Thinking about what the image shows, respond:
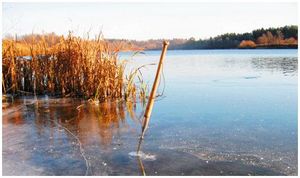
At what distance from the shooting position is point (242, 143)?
4.23 m

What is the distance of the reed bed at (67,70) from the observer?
695cm

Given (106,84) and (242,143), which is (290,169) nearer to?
(242,143)

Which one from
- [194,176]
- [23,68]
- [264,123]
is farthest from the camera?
[23,68]

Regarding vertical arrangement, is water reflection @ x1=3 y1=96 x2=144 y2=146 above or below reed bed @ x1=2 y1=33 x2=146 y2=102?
below

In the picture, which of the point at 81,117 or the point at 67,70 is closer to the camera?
the point at 81,117

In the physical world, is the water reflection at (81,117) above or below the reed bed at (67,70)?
below

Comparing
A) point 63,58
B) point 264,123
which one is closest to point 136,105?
point 63,58

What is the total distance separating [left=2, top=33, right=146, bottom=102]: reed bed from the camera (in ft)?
22.8

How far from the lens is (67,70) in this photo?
24.0 ft

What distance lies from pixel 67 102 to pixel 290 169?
450 centimetres

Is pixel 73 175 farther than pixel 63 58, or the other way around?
pixel 63 58

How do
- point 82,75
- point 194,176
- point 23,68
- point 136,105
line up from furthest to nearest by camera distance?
point 23,68
point 82,75
point 136,105
point 194,176

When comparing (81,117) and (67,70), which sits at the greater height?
(67,70)

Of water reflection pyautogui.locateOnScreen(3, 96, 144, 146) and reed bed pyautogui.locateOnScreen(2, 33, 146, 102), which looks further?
reed bed pyautogui.locateOnScreen(2, 33, 146, 102)
